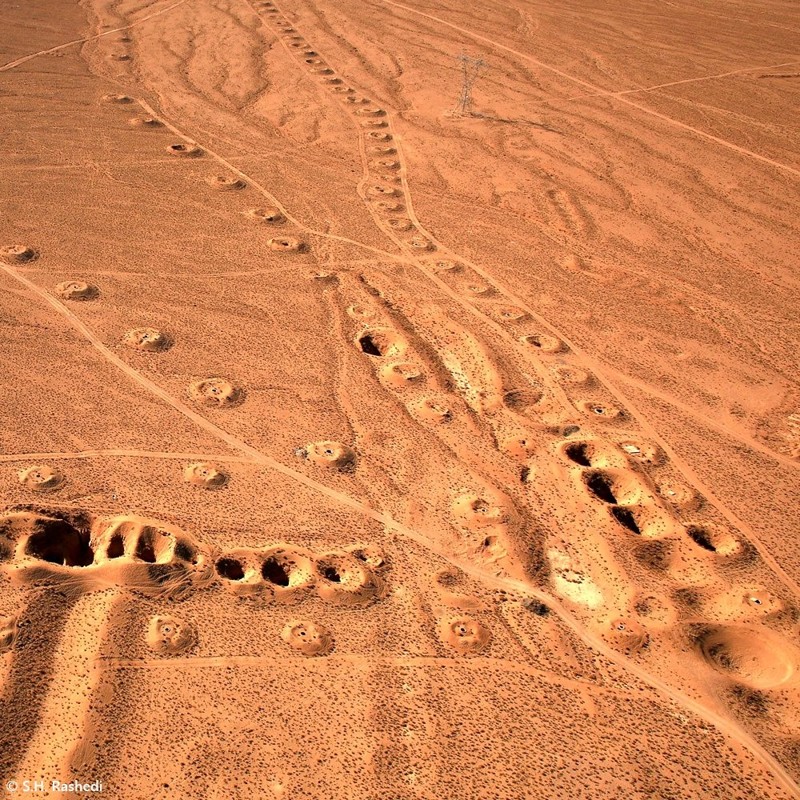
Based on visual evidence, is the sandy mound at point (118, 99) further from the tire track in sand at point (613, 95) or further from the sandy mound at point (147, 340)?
the tire track in sand at point (613, 95)

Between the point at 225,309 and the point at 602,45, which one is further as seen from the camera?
the point at 602,45

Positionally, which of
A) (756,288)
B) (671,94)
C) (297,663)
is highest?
(671,94)

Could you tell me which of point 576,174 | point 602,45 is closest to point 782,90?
point 602,45

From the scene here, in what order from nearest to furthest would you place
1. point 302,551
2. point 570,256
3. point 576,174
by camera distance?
1. point 302,551
2. point 570,256
3. point 576,174

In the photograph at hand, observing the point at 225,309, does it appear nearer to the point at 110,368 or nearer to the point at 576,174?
the point at 110,368

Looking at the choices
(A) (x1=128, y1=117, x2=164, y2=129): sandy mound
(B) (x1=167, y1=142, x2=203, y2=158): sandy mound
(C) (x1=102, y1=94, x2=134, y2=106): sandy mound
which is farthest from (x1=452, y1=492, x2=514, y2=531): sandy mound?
(C) (x1=102, y1=94, x2=134, y2=106): sandy mound

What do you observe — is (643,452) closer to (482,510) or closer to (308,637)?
(482,510)

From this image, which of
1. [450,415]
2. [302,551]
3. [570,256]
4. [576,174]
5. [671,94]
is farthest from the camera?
[671,94]

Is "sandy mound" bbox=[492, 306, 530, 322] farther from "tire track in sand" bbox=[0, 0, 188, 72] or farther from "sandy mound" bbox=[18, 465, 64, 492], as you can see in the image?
"tire track in sand" bbox=[0, 0, 188, 72]
